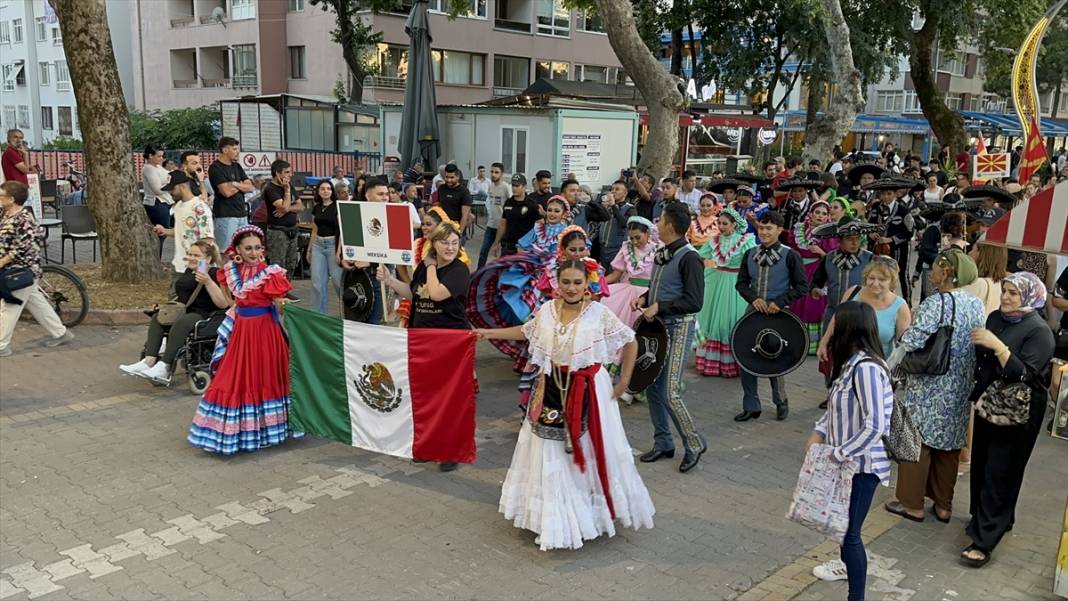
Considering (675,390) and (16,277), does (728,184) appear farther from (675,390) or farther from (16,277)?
(16,277)

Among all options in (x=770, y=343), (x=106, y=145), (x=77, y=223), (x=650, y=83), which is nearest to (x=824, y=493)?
(x=770, y=343)

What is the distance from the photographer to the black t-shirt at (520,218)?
37.7ft

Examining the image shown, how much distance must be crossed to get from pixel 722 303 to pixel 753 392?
5.55 ft

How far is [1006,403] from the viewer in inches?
200

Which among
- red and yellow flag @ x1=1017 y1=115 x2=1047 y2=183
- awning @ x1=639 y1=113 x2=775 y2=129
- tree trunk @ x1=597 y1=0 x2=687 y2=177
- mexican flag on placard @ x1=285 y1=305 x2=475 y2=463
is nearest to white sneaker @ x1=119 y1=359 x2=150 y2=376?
mexican flag on placard @ x1=285 y1=305 x2=475 y2=463

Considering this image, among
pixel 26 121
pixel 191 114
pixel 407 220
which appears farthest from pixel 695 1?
pixel 26 121

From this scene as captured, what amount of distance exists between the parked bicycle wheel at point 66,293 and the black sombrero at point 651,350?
709cm

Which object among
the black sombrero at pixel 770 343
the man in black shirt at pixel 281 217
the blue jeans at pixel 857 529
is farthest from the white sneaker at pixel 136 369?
the blue jeans at pixel 857 529

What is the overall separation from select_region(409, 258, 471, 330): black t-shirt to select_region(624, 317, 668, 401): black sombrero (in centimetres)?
133

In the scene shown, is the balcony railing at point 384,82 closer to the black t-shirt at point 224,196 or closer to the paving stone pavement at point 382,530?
the black t-shirt at point 224,196

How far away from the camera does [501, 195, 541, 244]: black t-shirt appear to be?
37.7 feet

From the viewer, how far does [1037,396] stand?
509 cm

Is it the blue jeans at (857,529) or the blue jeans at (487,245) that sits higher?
the blue jeans at (487,245)

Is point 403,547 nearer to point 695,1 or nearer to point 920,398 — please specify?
point 920,398
